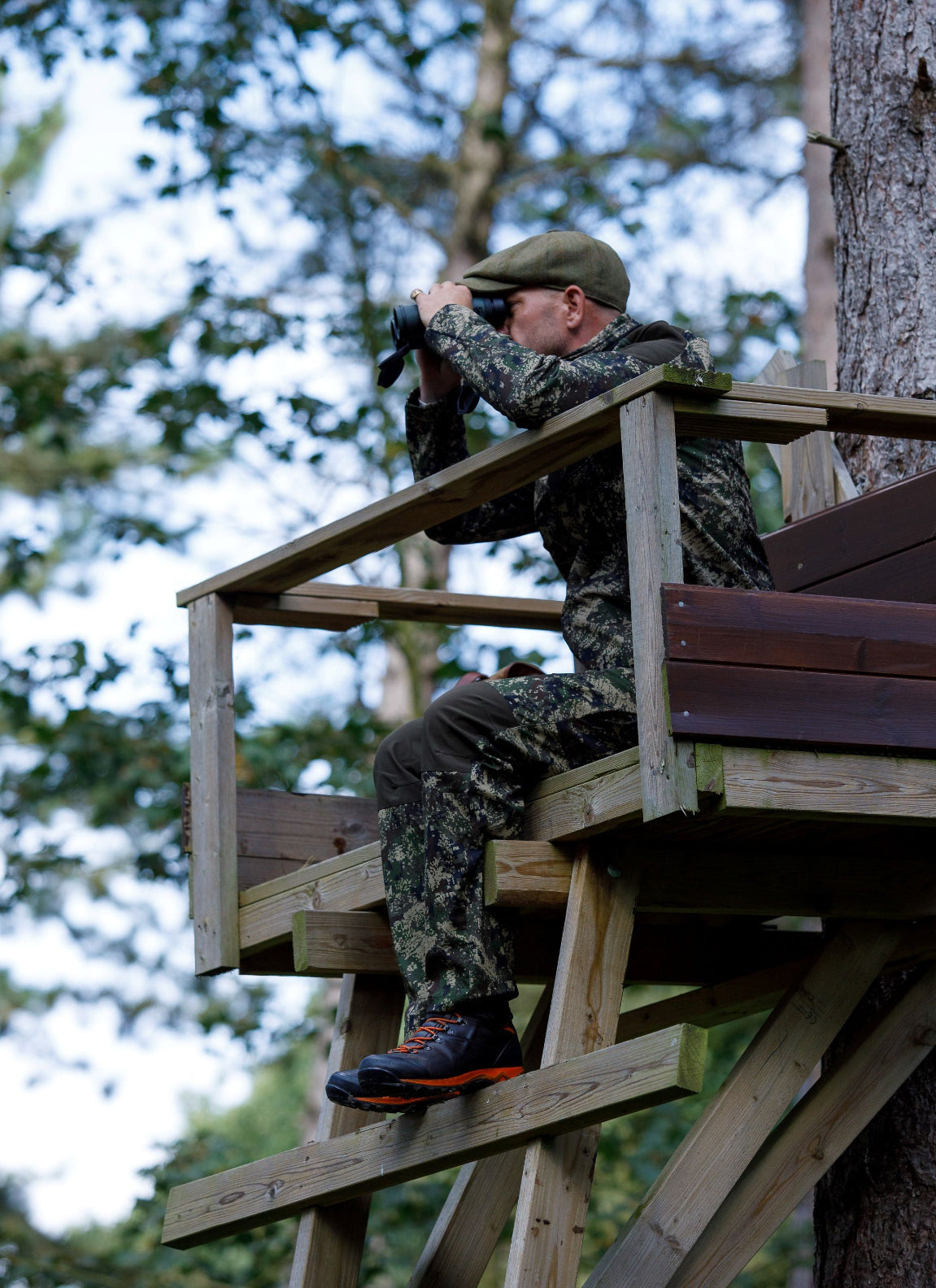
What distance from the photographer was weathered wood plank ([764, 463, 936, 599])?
396 centimetres

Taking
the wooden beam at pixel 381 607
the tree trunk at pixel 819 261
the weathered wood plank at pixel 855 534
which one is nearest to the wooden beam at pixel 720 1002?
the weathered wood plank at pixel 855 534

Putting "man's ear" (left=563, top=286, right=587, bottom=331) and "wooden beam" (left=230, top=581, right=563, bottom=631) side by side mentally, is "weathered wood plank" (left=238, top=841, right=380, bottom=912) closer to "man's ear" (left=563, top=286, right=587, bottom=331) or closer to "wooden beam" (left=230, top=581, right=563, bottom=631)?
"wooden beam" (left=230, top=581, right=563, bottom=631)

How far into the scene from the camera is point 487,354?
342 centimetres

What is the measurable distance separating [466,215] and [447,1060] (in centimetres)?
969

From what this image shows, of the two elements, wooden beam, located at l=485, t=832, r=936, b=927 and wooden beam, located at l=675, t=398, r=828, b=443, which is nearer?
wooden beam, located at l=675, t=398, r=828, b=443

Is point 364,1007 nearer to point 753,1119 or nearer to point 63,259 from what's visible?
point 753,1119

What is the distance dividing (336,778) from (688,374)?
5.59 m

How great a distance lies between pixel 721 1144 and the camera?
3.42 meters

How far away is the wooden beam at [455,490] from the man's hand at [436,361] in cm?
33

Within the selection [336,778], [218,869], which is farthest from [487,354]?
[336,778]

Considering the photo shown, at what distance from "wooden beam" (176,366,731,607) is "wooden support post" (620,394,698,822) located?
68mm

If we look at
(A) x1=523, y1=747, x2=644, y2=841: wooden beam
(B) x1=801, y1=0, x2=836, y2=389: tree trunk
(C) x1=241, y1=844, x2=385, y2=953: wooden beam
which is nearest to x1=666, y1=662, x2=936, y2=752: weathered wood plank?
(A) x1=523, y1=747, x2=644, y2=841: wooden beam

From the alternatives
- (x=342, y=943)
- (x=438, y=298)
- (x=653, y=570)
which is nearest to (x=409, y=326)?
(x=438, y=298)

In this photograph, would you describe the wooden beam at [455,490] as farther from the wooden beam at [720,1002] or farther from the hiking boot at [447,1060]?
the wooden beam at [720,1002]
